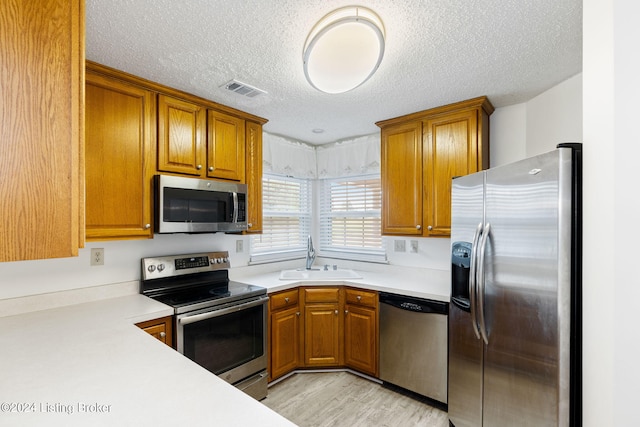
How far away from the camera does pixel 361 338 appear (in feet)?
9.23

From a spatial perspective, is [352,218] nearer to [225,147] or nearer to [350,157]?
[350,157]

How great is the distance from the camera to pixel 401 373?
8.32ft

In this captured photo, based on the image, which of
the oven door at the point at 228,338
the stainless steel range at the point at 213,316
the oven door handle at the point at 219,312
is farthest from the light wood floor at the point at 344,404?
the oven door handle at the point at 219,312

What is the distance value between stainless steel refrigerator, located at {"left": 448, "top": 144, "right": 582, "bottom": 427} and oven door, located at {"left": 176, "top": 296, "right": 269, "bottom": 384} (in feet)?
4.65

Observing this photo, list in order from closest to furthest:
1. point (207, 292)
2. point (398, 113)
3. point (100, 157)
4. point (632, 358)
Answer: point (632, 358) → point (100, 157) → point (207, 292) → point (398, 113)

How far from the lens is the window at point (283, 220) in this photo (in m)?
3.44

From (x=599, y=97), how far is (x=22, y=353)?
2.49 metres

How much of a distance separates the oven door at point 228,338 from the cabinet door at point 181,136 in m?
1.06

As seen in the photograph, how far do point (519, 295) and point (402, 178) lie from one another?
1.51 meters

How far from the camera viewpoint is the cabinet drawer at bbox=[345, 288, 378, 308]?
2725mm

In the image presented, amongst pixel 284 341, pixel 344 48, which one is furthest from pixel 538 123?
pixel 284 341

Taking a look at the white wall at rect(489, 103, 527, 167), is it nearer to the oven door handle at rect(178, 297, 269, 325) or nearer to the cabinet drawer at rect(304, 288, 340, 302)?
the cabinet drawer at rect(304, 288, 340, 302)

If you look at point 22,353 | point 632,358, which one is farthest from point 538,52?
point 22,353

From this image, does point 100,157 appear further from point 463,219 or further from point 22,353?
point 463,219
